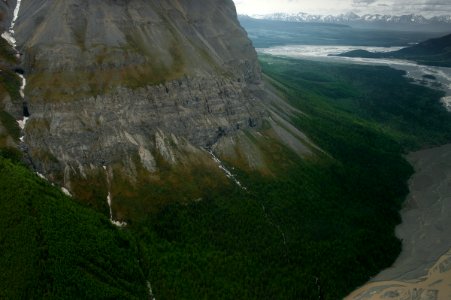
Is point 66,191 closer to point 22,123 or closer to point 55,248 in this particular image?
point 22,123

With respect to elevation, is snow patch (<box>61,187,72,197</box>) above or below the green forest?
above

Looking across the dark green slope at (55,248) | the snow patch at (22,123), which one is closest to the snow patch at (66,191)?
the dark green slope at (55,248)

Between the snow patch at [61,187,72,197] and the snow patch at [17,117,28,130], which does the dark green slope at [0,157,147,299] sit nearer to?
the snow patch at [61,187,72,197]

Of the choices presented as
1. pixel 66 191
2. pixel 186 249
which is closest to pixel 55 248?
pixel 66 191

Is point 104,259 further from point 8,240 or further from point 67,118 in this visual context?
point 67,118

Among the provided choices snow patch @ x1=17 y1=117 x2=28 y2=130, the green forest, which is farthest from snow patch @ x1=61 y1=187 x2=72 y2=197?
snow patch @ x1=17 y1=117 x2=28 y2=130

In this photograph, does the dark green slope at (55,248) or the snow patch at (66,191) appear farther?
the snow patch at (66,191)

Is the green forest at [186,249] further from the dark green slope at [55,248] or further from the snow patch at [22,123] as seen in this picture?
the snow patch at [22,123]

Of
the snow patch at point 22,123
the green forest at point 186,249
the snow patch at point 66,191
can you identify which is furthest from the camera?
the snow patch at point 22,123
